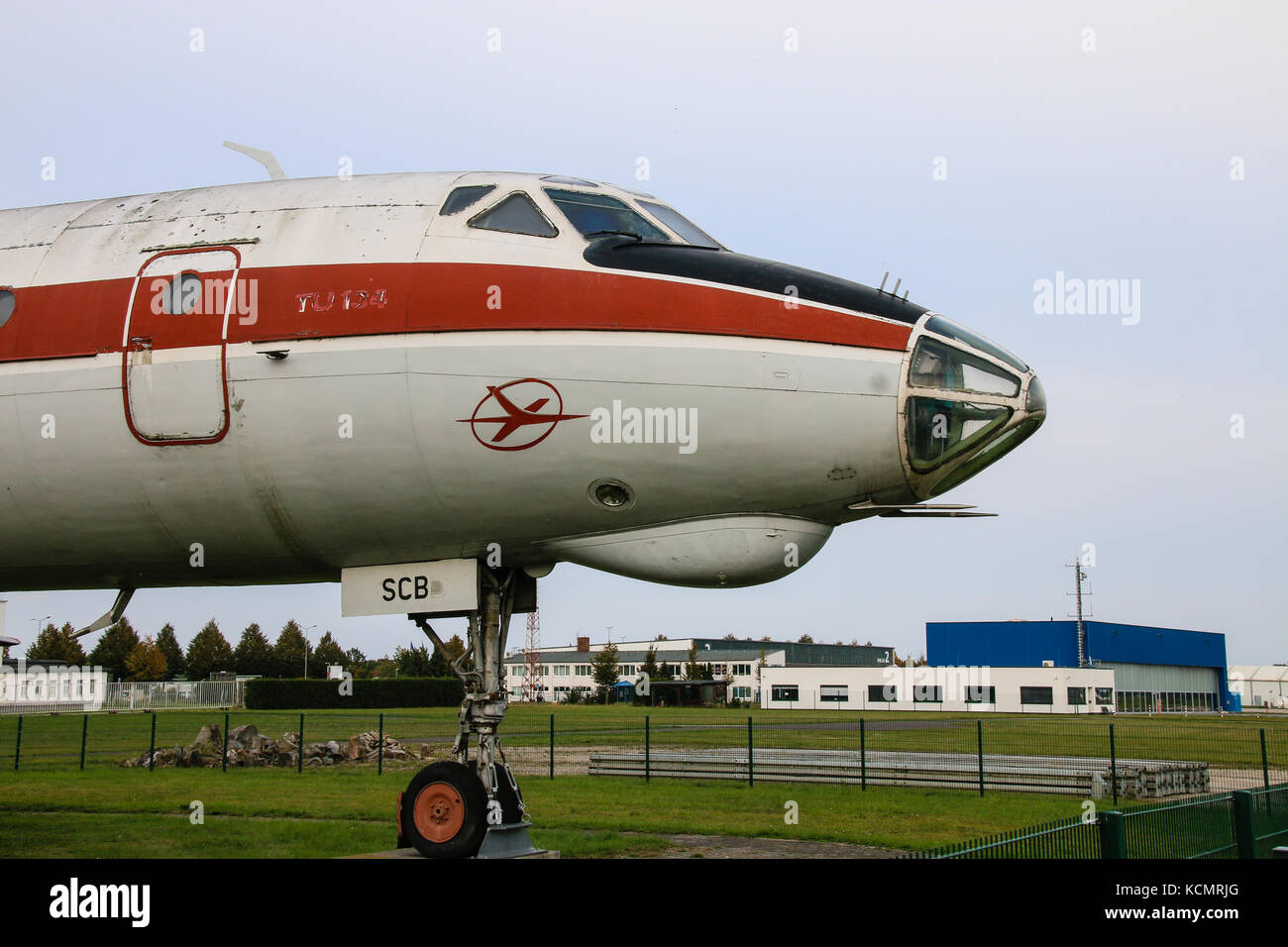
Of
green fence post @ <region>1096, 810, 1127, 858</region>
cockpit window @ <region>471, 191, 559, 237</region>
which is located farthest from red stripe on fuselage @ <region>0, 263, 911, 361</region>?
green fence post @ <region>1096, 810, 1127, 858</region>

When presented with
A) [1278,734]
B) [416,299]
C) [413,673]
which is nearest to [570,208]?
[416,299]

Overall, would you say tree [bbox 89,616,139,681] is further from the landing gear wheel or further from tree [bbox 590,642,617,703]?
the landing gear wheel

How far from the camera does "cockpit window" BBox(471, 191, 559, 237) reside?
31.2 feet

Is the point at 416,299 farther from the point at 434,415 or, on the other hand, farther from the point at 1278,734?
the point at 1278,734

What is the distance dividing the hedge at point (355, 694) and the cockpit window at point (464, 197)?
173 ft

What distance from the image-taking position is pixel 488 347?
890 centimetres

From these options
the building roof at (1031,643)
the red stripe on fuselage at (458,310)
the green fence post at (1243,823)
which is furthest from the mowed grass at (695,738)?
the building roof at (1031,643)

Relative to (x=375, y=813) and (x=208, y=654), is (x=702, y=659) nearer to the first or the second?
(x=208, y=654)

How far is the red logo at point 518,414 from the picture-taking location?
28.8ft

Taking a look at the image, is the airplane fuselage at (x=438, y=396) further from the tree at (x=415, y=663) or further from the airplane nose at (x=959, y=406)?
the tree at (x=415, y=663)

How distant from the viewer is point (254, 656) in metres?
102

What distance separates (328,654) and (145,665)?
65.9 ft
